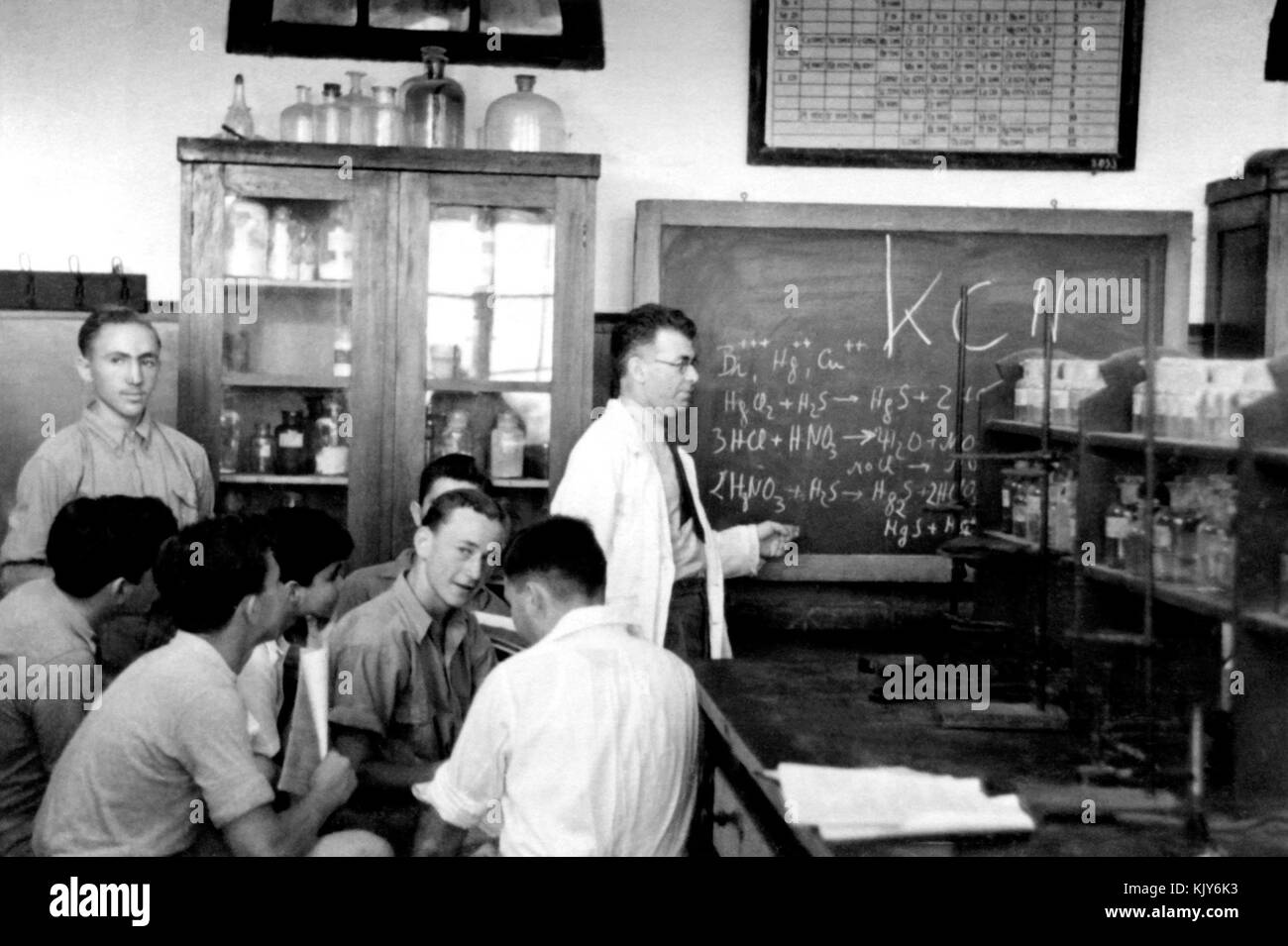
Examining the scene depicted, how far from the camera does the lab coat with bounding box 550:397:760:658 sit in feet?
10.9

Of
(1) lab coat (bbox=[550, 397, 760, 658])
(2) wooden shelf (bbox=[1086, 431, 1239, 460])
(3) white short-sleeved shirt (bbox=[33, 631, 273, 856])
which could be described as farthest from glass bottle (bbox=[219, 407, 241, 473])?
(2) wooden shelf (bbox=[1086, 431, 1239, 460])

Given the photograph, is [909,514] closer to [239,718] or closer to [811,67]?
[811,67]

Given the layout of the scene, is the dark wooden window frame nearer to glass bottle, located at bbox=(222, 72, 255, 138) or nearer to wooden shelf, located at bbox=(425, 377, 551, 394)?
glass bottle, located at bbox=(222, 72, 255, 138)

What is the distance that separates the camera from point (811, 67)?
13.1 feet

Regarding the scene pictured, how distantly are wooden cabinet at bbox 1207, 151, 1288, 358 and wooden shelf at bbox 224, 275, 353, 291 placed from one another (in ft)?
7.54

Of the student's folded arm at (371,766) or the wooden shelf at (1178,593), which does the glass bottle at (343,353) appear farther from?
the wooden shelf at (1178,593)

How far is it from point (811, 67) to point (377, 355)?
1399 mm

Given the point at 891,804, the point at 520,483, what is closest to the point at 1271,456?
the point at 891,804

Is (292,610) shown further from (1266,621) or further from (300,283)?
(1266,621)

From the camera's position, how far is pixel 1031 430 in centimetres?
325

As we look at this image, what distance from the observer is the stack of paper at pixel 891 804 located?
1.75m

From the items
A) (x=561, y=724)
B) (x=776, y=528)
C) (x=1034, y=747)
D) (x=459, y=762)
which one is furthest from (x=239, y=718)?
(x=776, y=528)

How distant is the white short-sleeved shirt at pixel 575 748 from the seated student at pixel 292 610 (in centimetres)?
56

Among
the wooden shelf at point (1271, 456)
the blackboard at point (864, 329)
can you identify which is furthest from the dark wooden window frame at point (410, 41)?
the wooden shelf at point (1271, 456)
